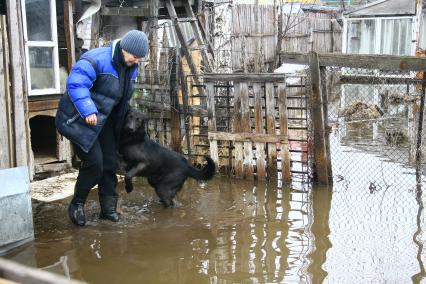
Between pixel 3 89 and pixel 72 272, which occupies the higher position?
pixel 3 89

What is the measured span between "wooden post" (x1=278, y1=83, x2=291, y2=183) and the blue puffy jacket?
2763 millimetres

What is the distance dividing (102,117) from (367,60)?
3.55 metres

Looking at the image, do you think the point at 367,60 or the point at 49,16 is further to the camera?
the point at 49,16

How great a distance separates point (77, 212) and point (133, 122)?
1.22 meters

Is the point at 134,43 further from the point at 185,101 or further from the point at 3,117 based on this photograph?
the point at 185,101

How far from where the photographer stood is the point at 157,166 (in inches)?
239

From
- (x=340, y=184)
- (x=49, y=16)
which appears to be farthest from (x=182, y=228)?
(x=49, y=16)

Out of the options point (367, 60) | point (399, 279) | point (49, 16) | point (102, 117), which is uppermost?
point (49, 16)

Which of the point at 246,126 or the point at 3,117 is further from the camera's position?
the point at 246,126

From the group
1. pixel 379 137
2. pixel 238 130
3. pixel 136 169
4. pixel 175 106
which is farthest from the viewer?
pixel 379 137

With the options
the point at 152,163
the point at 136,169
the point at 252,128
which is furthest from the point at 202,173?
the point at 252,128

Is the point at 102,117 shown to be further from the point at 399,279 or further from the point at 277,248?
the point at 399,279

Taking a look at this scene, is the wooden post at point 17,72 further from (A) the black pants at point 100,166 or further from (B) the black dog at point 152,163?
(B) the black dog at point 152,163

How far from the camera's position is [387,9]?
15.2 metres
